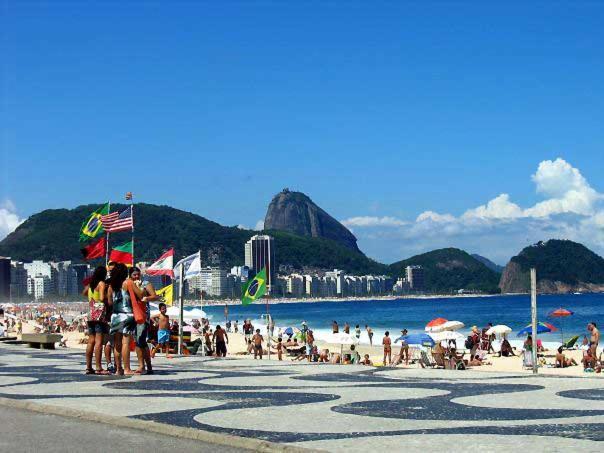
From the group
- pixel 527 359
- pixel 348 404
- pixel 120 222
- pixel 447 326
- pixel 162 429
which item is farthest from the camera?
pixel 447 326

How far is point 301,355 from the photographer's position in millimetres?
32719

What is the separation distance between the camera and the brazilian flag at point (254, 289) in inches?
1094

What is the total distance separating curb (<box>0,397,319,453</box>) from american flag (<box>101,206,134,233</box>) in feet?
55.2

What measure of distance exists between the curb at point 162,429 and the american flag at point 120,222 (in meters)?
16.8

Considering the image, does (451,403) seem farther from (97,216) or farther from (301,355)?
(301,355)

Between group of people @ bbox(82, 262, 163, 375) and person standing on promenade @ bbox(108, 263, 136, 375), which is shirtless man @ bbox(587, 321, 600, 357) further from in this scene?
person standing on promenade @ bbox(108, 263, 136, 375)

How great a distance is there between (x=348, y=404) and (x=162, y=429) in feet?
8.75

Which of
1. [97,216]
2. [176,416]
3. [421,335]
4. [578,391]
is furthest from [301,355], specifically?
[176,416]

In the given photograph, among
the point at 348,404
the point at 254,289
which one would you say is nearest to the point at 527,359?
the point at 254,289

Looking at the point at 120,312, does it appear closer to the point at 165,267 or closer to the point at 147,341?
the point at 147,341

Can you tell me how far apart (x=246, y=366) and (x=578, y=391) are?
7612mm

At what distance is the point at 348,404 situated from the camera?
33.0ft

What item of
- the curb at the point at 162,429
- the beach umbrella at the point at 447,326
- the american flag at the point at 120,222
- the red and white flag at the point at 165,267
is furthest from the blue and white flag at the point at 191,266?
the curb at the point at 162,429

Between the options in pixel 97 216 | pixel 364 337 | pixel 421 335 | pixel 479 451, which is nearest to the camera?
pixel 479 451
